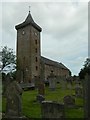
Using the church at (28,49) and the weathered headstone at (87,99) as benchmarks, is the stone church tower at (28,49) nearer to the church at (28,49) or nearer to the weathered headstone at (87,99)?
the church at (28,49)

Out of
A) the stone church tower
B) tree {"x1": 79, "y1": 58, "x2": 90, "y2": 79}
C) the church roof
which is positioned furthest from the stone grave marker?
the church roof

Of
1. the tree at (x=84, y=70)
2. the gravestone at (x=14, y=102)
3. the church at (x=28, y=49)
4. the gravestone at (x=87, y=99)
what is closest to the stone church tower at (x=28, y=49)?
the church at (x=28, y=49)

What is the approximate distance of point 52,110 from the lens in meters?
11.3

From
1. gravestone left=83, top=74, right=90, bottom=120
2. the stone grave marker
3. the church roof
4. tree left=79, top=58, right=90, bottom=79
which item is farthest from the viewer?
the church roof

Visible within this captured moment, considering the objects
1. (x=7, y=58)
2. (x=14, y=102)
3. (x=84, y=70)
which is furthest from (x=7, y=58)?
(x=14, y=102)

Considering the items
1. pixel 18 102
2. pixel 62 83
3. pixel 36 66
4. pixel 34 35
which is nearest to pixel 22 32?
pixel 34 35

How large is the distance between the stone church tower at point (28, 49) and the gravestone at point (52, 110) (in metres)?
46.1

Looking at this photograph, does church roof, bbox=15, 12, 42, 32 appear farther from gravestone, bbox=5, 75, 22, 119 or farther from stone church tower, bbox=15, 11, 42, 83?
gravestone, bbox=5, 75, 22, 119

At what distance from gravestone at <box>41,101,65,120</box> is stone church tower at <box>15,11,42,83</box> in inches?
1815

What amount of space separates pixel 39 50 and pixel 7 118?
51450 millimetres

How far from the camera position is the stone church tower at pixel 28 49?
58875mm

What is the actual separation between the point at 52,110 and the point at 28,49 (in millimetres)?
48641

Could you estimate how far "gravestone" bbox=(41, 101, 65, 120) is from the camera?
11.2 metres

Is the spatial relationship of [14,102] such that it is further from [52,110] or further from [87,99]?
[87,99]
